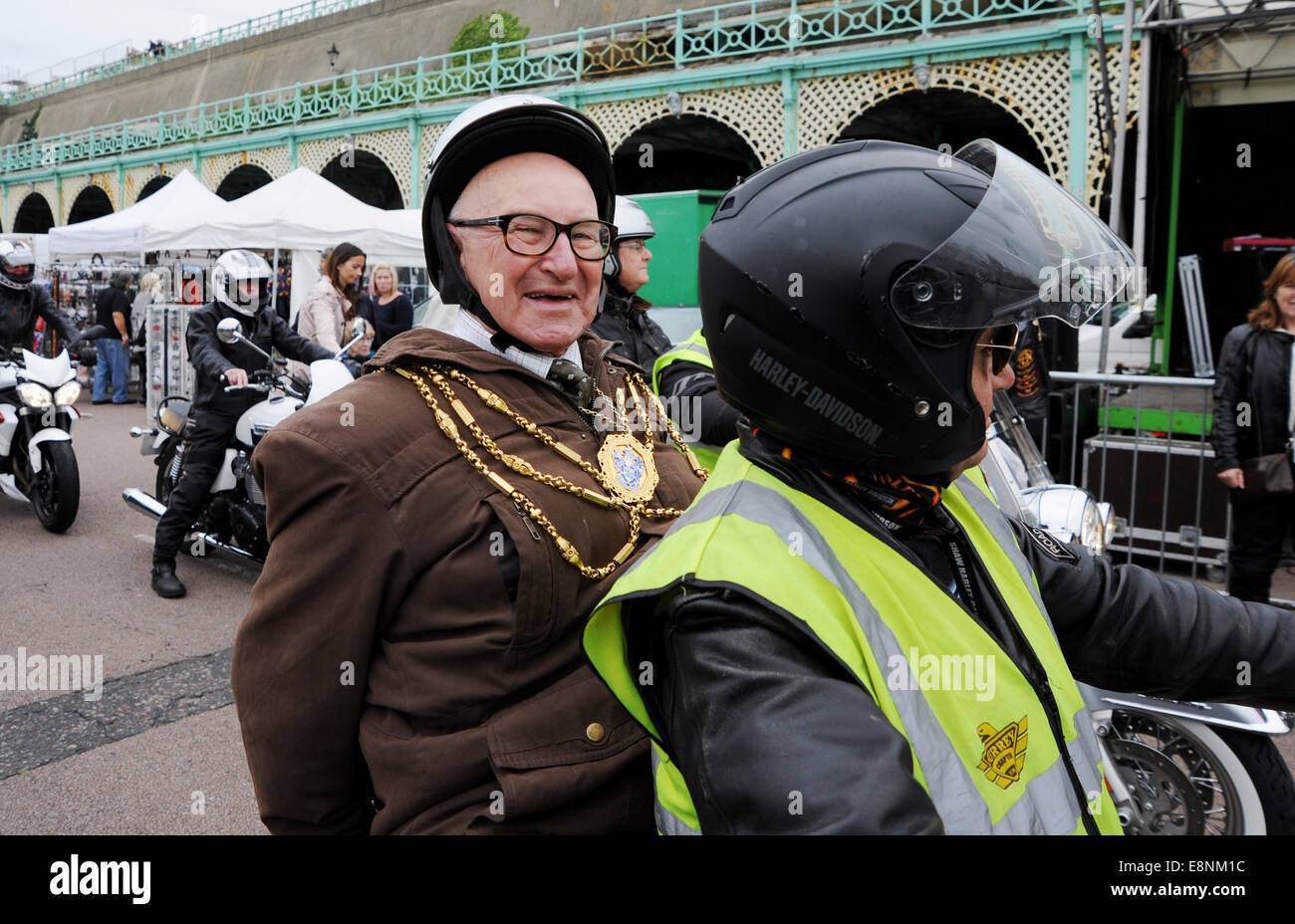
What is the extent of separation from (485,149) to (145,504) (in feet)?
17.3

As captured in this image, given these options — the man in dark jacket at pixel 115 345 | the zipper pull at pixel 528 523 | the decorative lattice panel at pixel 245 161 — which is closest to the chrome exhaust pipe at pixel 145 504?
the zipper pull at pixel 528 523

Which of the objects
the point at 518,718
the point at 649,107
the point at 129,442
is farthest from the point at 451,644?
the point at 649,107

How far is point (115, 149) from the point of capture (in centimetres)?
2434

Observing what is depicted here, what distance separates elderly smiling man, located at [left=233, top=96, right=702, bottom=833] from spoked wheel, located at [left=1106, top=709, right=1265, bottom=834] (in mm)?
1792

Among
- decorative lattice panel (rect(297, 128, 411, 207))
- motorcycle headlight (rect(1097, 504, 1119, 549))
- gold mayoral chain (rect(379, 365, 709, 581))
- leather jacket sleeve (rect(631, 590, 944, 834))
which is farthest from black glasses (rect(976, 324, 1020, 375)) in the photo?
decorative lattice panel (rect(297, 128, 411, 207))

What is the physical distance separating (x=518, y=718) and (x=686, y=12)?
1461 cm

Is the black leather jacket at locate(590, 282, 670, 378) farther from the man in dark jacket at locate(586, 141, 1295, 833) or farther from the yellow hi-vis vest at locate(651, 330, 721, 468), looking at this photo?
the man in dark jacket at locate(586, 141, 1295, 833)

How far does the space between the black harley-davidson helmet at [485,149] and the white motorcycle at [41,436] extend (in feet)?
19.7

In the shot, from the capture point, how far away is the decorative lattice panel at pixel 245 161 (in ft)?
65.1

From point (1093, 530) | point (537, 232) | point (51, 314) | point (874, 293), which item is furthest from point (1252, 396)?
point (51, 314)

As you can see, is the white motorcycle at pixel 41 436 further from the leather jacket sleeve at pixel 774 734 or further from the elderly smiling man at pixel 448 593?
the leather jacket sleeve at pixel 774 734

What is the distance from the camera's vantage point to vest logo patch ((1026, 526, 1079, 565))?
1.59 meters

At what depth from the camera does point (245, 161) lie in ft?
67.6
